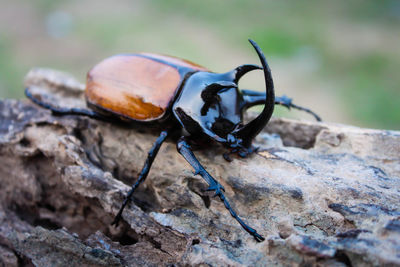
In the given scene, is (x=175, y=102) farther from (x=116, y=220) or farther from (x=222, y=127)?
(x=116, y=220)

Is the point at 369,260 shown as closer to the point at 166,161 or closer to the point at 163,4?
the point at 166,161

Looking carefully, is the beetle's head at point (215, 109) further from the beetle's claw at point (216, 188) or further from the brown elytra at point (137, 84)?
the beetle's claw at point (216, 188)

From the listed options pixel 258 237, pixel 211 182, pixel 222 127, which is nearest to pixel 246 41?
pixel 222 127

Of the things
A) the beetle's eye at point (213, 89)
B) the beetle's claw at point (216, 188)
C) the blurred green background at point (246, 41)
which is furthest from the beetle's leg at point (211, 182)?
the blurred green background at point (246, 41)

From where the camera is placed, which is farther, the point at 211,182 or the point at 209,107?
the point at 209,107

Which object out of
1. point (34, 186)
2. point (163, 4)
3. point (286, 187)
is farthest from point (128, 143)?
point (163, 4)

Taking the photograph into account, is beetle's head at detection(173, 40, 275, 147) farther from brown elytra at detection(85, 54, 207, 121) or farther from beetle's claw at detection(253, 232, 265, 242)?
beetle's claw at detection(253, 232, 265, 242)
